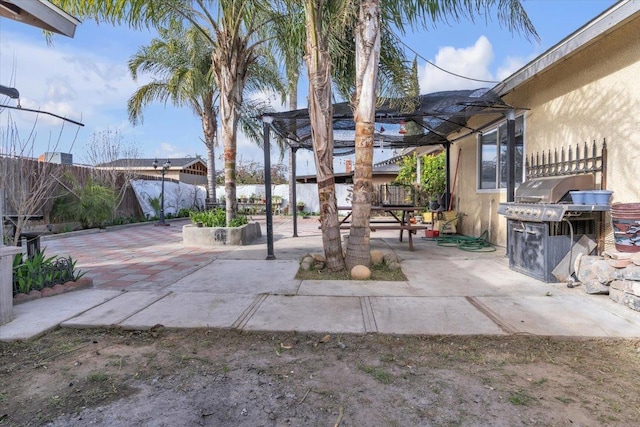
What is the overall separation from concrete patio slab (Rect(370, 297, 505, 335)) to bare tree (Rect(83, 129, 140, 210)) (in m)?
13.6

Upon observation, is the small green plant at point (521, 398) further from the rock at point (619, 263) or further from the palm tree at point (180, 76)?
the palm tree at point (180, 76)

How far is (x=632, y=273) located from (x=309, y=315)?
3282 millimetres

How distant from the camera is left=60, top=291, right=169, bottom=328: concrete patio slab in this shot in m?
3.31

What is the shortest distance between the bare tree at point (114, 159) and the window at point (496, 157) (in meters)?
13.1

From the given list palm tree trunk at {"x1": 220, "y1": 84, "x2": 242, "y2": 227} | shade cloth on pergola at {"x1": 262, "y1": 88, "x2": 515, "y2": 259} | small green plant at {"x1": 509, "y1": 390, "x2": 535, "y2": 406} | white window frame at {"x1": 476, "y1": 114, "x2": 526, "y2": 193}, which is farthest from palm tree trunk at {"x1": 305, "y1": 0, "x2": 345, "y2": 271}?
white window frame at {"x1": 476, "y1": 114, "x2": 526, "y2": 193}

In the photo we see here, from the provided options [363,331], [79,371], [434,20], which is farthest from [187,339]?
[434,20]

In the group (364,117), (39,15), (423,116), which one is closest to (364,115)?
(364,117)

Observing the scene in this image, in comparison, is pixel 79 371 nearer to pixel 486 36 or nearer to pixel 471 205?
pixel 486 36

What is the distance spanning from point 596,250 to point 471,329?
9.53ft

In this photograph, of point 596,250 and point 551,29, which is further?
point 551,29

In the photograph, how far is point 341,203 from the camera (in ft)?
69.2

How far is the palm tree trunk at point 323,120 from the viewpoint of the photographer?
16.1 ft

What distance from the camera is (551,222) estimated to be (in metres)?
4.52

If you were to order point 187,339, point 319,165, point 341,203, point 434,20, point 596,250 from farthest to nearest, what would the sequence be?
point 341,203
point 434,20
point 319,165
point 596,250
point 187,339
